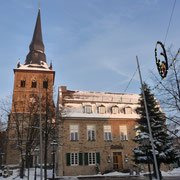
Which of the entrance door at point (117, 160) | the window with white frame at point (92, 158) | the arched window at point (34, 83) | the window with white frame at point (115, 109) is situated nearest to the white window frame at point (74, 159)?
the window with white frame at point (92, 158)

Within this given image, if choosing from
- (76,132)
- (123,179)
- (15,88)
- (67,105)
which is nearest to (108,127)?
(76,132)

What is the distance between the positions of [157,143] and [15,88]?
3158 cm

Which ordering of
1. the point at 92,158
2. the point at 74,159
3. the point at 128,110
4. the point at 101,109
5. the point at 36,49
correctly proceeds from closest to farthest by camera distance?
the point at 74,159, the point at 92,158, the point at 101,109, the point at 128,110, the point at 36,49

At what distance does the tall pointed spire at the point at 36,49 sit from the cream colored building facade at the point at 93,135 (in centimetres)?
1882

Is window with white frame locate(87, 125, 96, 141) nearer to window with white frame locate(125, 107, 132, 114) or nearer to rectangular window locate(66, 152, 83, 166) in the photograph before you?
rectangular window locate(66, 152, 83, 166)

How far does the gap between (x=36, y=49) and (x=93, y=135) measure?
3002 centimetres

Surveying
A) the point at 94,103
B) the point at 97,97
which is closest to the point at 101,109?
the point at 94,103

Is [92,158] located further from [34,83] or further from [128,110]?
[34,83]

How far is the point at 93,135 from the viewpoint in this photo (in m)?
28.3

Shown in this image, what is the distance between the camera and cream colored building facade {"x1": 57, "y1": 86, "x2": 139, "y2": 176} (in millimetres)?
26234

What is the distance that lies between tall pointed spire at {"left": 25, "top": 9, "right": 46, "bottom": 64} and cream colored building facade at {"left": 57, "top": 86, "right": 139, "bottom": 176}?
18.8 metres

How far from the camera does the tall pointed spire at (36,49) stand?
47.0 meters

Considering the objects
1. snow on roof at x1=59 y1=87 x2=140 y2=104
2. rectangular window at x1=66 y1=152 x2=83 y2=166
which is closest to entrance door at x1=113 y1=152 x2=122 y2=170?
rectangular window at x1=66 y1=152 x2=83 y2=166

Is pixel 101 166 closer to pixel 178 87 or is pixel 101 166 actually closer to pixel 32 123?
pixel 32 123
